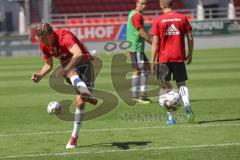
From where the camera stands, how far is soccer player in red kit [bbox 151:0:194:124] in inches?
413

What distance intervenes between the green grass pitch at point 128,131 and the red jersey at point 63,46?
1277mm

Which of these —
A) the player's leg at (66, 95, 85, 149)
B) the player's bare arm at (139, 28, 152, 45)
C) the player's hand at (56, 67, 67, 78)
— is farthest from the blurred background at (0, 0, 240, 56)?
the player's hand at (56, 67, 67, 78)

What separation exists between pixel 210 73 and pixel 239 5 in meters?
28.4

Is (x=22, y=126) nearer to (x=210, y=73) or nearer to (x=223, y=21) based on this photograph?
(x=210, y=73)

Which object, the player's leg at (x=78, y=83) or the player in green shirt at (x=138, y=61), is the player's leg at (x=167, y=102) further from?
the player in green shirt at (x=138, y=61)

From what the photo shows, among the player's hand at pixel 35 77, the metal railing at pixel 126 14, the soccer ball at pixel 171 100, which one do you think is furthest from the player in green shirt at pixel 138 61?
the metal railing at pixel 126 14

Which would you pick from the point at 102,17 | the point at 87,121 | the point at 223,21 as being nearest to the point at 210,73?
the point at 87,121

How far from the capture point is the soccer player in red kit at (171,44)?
10.5m

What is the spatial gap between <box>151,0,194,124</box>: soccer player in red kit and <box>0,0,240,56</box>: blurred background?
84.7 feet

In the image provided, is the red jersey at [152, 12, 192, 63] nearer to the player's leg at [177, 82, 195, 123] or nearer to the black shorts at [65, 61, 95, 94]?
the player's leg at [177, 82, 195, 123]

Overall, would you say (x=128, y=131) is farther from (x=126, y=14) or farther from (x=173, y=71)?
(x=126, y=14)

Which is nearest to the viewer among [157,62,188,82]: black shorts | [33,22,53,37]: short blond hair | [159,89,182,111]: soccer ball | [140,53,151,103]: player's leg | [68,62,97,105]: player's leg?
[33,22,53,37]: short blond hair

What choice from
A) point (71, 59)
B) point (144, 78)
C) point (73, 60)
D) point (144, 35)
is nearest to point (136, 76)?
point (144, 78)

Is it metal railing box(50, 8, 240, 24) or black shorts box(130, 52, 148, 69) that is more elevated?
black shorts box(130, 52, 148, 69)
